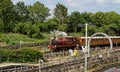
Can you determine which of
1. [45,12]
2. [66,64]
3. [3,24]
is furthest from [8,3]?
[66,64]

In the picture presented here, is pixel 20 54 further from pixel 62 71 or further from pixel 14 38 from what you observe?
pixel 14 38

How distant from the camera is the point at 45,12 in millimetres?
103938

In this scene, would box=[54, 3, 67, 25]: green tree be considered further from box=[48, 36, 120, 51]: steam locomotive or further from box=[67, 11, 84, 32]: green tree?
box=[48, 36, 120, 51]: steam locomotive

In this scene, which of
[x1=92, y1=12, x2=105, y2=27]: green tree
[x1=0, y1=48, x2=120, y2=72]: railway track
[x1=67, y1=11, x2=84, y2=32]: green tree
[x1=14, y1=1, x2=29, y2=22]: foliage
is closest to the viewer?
[x1=0, y1=48, x2=120, y2=72]: railway track

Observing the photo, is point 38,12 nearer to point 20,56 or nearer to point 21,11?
point 21,11

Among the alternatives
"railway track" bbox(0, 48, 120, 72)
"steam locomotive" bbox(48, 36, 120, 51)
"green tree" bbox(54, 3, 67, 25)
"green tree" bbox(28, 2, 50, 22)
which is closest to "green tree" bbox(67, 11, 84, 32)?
"green tree" bbox(54, 3, 67, 25)

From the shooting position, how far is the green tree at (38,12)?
102 m

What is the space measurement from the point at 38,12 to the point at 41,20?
2952mm

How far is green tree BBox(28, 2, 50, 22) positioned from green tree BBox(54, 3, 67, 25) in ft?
14.5

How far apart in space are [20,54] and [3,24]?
4006 cm

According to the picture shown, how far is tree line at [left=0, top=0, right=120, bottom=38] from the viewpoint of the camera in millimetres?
79000

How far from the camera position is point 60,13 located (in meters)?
107

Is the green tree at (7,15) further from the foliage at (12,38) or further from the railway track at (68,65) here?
the railway track at (68,65)

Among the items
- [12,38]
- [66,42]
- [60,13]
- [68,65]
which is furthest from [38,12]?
[68,65]
